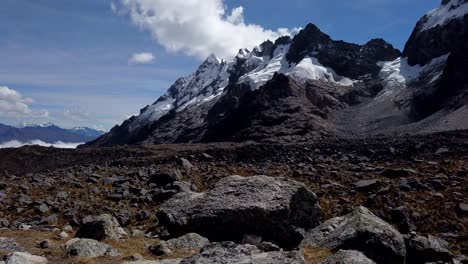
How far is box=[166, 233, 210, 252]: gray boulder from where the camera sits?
14961mm

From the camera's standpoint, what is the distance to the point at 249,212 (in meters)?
16.3

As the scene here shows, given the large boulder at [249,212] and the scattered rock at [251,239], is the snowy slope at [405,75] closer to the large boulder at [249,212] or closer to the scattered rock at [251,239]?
the large boulder at [249,212]

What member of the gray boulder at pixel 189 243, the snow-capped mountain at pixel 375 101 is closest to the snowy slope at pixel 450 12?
the snow-capped mountain at pixel 375 101

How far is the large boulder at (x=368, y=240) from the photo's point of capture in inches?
546

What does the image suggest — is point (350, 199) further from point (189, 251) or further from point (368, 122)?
point (368, 122)

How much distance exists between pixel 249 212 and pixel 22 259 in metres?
7.39

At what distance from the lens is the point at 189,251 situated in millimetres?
14594

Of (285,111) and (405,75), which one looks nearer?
(285,111)

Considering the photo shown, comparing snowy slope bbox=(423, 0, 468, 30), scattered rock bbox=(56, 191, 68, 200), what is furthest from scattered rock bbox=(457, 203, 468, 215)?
snowy slope bbox=(423, 0, 468, 30)

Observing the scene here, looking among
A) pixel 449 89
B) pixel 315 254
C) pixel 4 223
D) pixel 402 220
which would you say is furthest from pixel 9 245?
pixel 449 89

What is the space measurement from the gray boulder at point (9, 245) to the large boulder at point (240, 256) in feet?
20.9

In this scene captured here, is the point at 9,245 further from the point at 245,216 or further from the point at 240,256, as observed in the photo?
the point at 240,256

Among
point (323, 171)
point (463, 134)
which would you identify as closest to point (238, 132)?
point (463, 134)

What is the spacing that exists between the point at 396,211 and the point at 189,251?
9327mm
